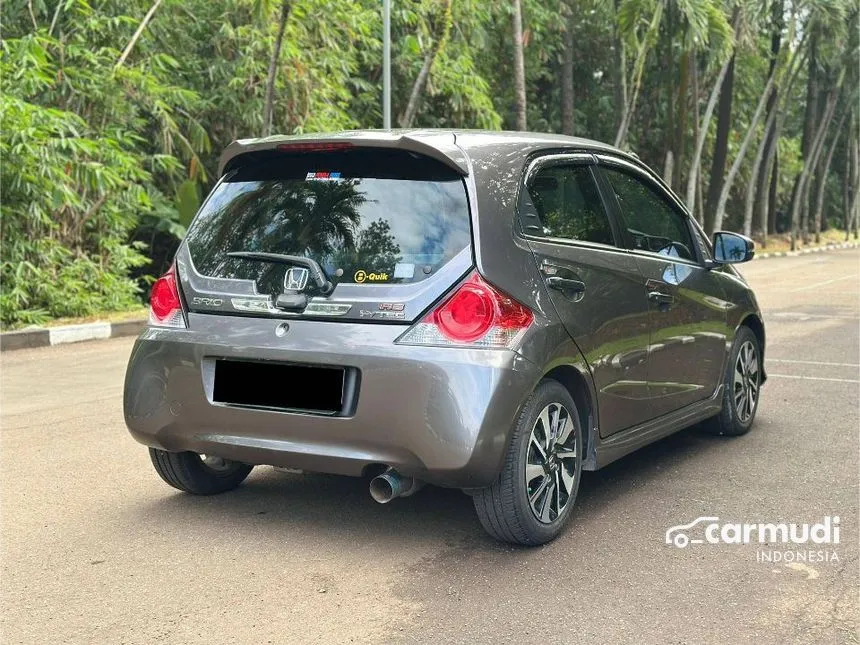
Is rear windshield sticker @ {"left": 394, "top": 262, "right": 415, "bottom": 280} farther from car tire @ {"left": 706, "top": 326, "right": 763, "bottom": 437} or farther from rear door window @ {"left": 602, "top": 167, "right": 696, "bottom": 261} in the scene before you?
car tire @ {"left": 706, "top": 326, "right": 763, "bottom": 437}

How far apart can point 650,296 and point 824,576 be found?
162 cm

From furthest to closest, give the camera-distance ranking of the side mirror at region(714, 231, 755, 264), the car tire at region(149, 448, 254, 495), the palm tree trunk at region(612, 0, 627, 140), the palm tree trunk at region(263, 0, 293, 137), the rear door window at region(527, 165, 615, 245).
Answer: the palm tree trunk at region(612, 0, 627, 140) < the palm tree trunk at region(263, 0, 293, 137) < the side mirror at region(714, 231, 755, 264) < the car tire at region(149, 448, 254, 495) < the rear door window at region(527, 165, 615, 245)

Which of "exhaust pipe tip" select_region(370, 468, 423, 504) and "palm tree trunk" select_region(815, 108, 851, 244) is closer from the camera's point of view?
"exhaust pipe tip" select_region(370, 468, 423, 504)

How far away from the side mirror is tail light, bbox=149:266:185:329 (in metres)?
3.04

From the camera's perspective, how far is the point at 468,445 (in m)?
3.92

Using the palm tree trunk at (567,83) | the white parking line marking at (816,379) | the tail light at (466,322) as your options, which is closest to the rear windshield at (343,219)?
the tail light at (466,322)

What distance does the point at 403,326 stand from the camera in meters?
4.02

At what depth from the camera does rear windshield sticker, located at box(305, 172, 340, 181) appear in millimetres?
4395

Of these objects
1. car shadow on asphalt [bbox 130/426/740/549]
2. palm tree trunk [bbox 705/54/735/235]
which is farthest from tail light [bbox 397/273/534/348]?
palm tree trunk [bbox 705/54/735/235]

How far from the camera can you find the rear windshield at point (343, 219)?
4.13 meters

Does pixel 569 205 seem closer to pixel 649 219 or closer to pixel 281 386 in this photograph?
pixel 649 219

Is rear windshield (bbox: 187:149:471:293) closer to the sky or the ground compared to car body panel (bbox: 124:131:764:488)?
closer to the sky

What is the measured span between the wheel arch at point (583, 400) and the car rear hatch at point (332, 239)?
2.34 feet

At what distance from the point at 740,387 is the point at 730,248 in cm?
93
